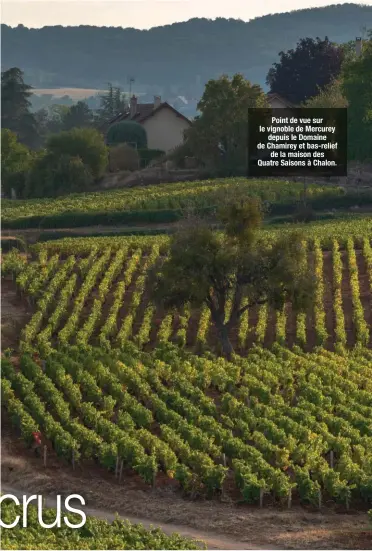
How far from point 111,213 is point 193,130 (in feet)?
62.6

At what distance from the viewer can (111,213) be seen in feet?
198

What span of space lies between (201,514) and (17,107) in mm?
107574

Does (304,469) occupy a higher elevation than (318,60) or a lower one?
lower

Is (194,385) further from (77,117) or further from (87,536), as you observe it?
(77,117)

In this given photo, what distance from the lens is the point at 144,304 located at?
137 feet

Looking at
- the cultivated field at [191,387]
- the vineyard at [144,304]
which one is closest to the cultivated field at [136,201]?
the vineyard at [144,304]

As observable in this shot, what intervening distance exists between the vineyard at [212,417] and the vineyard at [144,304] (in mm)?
1735

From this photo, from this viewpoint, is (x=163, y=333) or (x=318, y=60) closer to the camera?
(x=163, y=333)

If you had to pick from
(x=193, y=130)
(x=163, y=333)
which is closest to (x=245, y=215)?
(x=163, y=333)

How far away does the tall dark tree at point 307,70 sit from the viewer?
92.9 m

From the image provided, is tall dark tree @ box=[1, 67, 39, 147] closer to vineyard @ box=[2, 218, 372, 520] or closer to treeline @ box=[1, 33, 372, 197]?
treeline @ box=[1, 33, 372, 197]

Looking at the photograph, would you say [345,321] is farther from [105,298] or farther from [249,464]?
[249,464]

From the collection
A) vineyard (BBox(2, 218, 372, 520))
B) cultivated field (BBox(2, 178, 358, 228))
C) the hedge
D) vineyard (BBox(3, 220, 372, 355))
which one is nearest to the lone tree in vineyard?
vineyard (BBox(2, 218, 372, 520))

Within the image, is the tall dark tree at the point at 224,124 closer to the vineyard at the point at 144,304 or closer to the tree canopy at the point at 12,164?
the tree canopy at the point at 12,164
